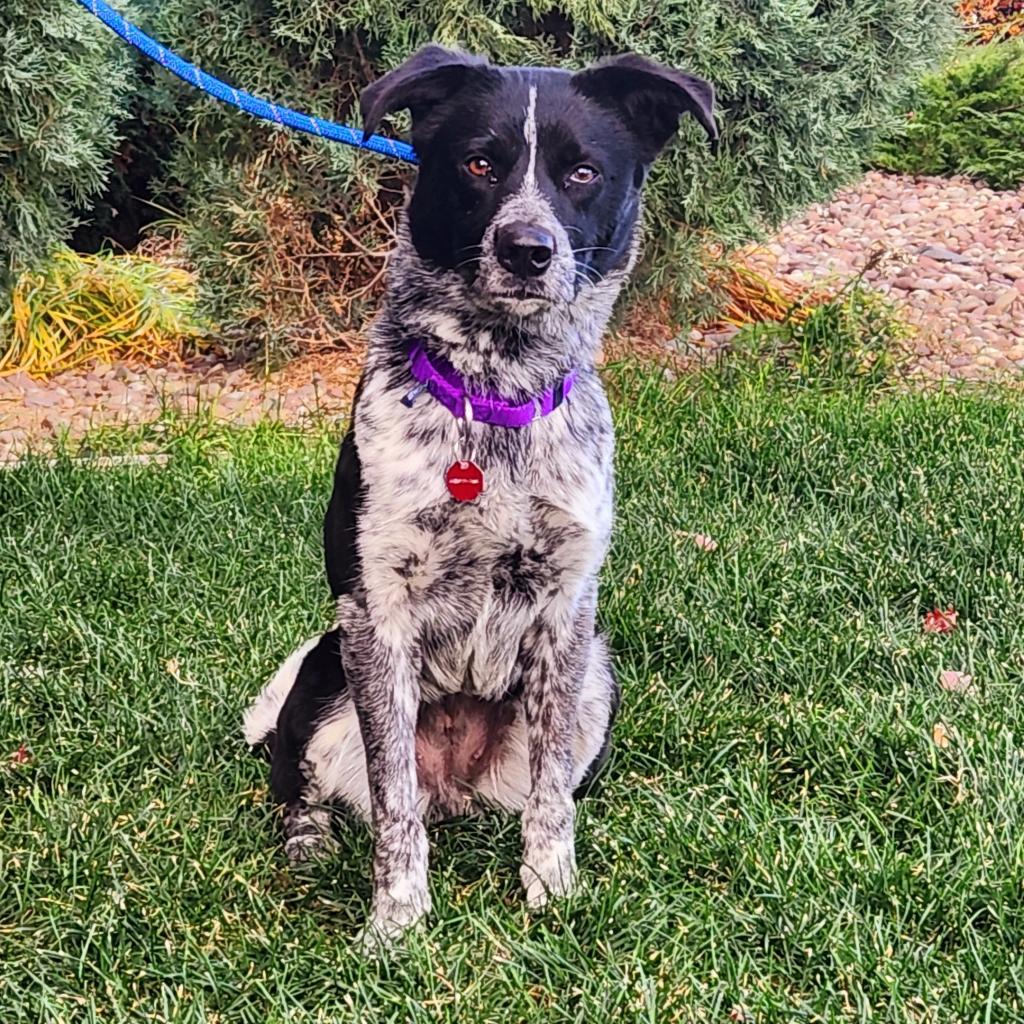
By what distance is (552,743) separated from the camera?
2.58 meters

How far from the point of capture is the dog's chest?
2393 mm

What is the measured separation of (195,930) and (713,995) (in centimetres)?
92

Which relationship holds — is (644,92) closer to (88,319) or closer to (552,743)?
(552,743)

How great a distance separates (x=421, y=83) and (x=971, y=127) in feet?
25.5

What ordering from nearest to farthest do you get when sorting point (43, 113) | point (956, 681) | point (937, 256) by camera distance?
point (956, 681) → point (43, 113) → point (937, 256)

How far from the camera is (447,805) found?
2.81 meters

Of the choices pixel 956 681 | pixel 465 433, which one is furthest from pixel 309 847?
pixel 956 681

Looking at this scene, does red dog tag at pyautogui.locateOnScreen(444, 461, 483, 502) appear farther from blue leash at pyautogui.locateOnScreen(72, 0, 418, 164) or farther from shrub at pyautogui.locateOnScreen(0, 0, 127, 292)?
shrub at pyautogui.locateOnScreen(0, 0, 127, 292)

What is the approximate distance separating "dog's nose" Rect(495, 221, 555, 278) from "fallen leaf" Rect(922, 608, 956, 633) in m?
1.72

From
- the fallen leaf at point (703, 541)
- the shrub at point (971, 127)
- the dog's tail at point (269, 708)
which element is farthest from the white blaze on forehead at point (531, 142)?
the shrub at point (971, 127)

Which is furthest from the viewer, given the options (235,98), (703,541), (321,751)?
(703,541)

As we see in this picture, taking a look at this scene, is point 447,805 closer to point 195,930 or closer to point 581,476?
point 195,930

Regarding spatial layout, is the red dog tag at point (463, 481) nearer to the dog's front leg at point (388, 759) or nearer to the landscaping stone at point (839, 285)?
the dog's front leg at point (388, 759)

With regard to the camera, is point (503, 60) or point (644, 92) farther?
point (503, 60)
